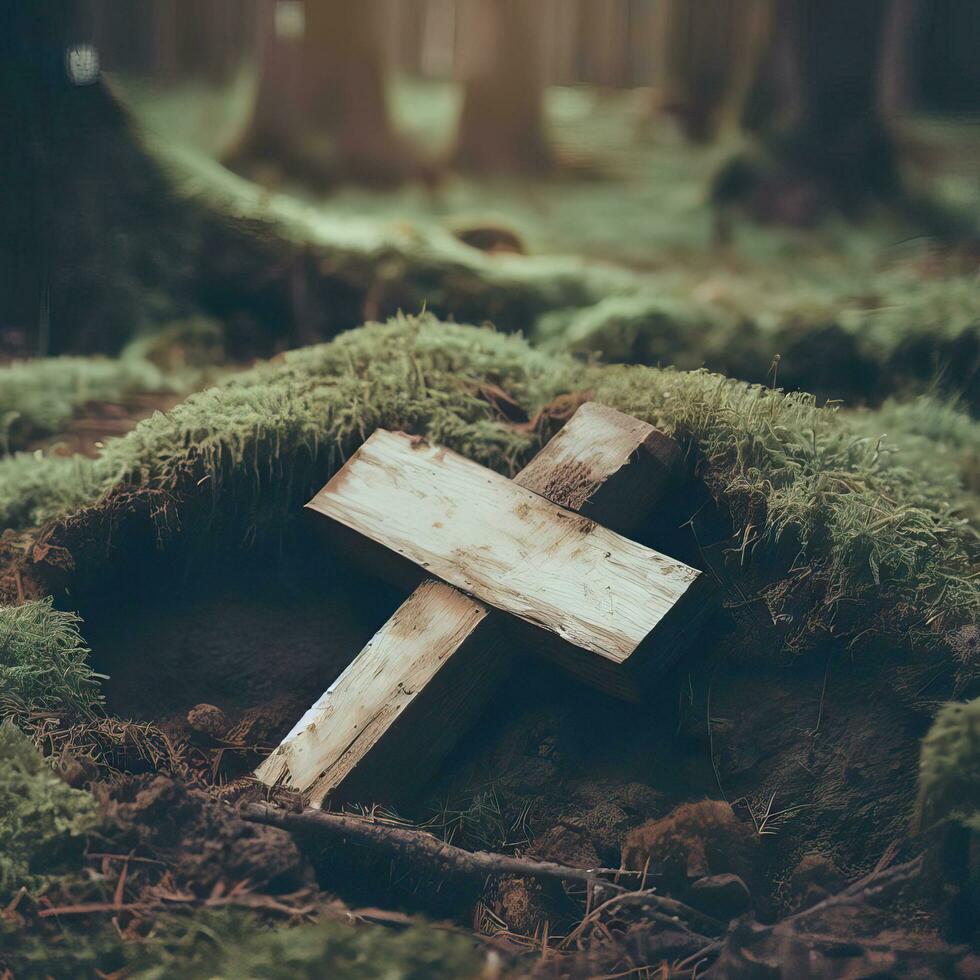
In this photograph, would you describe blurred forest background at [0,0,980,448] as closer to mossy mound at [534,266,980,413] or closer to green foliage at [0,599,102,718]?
mossy mound at [534,266,980,413]

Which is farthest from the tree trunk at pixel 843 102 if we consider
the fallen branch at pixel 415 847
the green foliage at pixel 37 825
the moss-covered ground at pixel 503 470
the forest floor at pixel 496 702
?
the green foliage at pixel 37 825

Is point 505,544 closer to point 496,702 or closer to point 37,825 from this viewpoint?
point 496,702

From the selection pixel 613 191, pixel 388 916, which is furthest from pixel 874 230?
pixel 388 916

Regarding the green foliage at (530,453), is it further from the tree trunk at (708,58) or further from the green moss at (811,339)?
the tree trunk at (708,58)

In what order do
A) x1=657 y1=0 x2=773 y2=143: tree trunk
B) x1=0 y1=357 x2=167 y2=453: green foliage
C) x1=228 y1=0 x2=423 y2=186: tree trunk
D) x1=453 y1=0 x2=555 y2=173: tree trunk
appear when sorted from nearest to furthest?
x1=0 y1=357 x2=167 y2=453: green foliage, x1=228 y1=0 x2=423 y2=186: tree trunk, x1=657 y1=0 x2=773 y2=143: tree trunk, x1=453 y1=0 x2=555 y2=173: tree trunk

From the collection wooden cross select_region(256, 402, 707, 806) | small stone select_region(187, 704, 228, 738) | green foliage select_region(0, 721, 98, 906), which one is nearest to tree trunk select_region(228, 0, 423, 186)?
wooden cross select_region(256, 402, 707, 806)

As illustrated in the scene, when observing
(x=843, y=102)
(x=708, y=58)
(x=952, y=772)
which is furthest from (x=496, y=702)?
(x=708, y=58)
